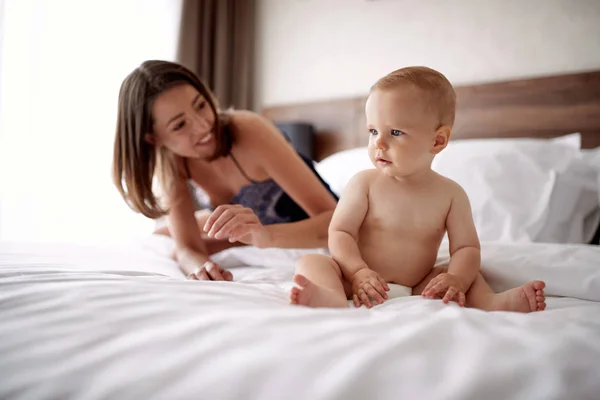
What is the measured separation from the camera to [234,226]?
87cm

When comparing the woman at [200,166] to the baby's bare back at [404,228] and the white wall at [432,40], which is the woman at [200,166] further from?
the white wall at [432,40]

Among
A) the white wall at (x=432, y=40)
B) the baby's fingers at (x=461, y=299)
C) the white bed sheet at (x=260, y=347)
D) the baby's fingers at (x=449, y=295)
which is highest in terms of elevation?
the white wall at (x=432, y=40)

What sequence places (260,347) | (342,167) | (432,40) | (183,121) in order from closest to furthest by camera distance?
1. (260,347)
2. (183,121)
3. (342,167)
4. (432,40)

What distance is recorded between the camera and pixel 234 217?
2.87 ft

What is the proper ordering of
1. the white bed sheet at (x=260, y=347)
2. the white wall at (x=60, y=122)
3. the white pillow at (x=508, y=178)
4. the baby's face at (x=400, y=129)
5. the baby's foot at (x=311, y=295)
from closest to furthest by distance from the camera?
1. the white bed sheet at (x=260, y=347)
2. the baby's foot at (x=311, y=295)
3. the baby's face at (x=400, y=129)
4. the white pillow at (x=508, y=178)
5. the white wall at (x=60, y=122)

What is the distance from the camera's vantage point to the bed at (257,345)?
43 cm

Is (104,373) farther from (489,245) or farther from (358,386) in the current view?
(489,245)

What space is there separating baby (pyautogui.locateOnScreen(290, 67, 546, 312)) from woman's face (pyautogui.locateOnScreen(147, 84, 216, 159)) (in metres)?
0.51

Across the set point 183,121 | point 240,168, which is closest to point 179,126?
point 183,121

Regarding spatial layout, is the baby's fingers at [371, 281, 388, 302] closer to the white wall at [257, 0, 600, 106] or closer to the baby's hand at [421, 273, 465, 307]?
the baby's hand at [421, 273, 465, 307]

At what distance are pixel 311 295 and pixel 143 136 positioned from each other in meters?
0.78

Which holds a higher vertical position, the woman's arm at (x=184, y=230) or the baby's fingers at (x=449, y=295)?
the baby's fingers at (x=449, y=295)

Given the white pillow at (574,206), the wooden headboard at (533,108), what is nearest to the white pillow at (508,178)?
the white pillow at (574,206)

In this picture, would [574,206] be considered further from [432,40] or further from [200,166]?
[200,166]
